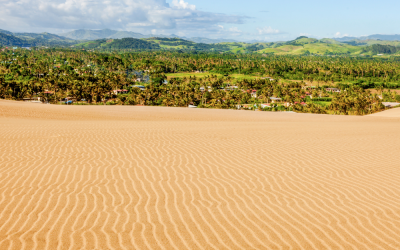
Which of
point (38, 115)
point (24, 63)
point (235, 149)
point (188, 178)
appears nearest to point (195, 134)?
point (235, 149)

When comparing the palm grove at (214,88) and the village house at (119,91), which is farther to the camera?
the village house at (119,91)

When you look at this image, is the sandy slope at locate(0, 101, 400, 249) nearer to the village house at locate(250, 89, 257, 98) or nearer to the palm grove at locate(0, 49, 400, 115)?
the palm grove at locate(0, 49, 400, 115)

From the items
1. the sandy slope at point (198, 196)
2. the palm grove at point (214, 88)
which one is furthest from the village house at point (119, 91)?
the sandy slope at point (198, 196)

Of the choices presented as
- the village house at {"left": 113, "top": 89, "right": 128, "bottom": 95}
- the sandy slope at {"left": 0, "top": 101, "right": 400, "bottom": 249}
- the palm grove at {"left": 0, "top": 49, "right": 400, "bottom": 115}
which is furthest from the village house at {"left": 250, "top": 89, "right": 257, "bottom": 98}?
the sandy slope at {"left": 0, "top": 101, "right": 400, "bottom": 249}

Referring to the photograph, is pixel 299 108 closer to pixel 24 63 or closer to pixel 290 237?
pixel 290 237

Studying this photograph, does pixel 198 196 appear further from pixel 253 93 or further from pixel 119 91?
pixel 253 93

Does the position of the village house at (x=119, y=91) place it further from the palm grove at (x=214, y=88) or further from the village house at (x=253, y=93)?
the village house at (x=253, y=93)

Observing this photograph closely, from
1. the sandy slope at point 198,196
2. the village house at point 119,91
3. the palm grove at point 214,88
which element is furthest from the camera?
the village house at point 119,91

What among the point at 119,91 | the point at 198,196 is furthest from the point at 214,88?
the point at 198,196

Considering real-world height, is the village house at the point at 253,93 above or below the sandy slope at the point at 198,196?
above
